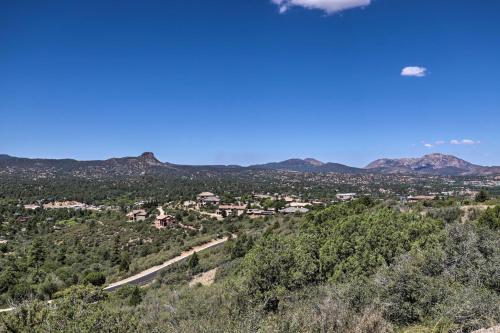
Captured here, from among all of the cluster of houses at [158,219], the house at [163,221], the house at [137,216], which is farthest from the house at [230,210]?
the house at [137,216]

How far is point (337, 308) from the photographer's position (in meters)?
10.5

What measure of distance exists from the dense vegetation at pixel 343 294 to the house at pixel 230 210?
4583 cm

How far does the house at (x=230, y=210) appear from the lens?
6819 cm

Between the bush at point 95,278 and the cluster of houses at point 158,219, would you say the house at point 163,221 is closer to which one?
the cluster of houses at point 158,219

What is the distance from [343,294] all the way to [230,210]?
2354 inches

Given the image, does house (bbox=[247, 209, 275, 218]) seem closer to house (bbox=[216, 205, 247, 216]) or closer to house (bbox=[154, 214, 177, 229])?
house (bbox=[216, 205, 247, 216])

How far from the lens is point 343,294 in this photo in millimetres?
12172

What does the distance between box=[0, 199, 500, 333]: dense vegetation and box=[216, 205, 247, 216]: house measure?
45.8 meters

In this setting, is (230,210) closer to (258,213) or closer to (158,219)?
(258,213)

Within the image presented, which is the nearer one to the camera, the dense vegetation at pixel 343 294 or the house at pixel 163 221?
the dense vegetation at pixel 343 294

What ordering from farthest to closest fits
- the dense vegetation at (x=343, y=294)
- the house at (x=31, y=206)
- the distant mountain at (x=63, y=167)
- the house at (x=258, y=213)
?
the distant mountain at (x=63, y=167), the house at (x=31, y=206), the house at (x=258, y=213), the dense vegetation at (x=343, y=294)

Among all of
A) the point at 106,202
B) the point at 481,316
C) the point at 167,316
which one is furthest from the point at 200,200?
the point at 481,316

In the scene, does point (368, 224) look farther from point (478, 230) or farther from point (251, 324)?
point (251, 324)

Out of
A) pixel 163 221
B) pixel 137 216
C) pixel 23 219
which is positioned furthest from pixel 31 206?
pixel 163 221
